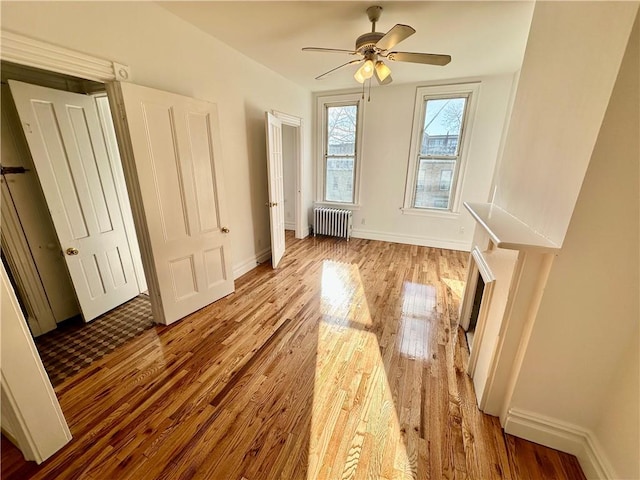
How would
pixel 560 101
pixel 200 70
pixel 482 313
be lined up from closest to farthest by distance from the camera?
pixel 560 101 < pixel 482 313 < pixel 200 70

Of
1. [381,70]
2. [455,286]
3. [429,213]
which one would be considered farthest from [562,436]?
[429,213]

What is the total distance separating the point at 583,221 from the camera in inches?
42.1

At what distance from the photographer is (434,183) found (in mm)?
4391

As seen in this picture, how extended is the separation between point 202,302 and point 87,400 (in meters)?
1.11

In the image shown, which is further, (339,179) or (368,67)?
(339,179)

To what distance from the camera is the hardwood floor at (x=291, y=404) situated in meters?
1.29

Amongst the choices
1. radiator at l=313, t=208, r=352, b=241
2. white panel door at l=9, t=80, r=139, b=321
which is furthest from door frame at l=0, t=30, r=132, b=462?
radiator at l=313, t=208, r=352, b=241

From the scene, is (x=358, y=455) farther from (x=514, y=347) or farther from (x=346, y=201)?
(x=346, y=201)

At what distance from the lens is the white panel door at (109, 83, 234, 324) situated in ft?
6.37

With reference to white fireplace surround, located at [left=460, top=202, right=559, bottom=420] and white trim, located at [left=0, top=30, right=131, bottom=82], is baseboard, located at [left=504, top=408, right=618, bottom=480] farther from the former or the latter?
white trim, located at [left=0, top=30, right=131, bottom=82]

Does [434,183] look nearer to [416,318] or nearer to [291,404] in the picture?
[416,318]

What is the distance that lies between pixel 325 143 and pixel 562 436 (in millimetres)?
4722

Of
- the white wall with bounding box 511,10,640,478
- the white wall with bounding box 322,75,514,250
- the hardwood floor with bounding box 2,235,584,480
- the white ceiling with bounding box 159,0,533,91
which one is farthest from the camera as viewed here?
the white wall with bounding box 322,75,514,250

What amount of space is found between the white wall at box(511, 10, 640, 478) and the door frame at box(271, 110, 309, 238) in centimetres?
349
